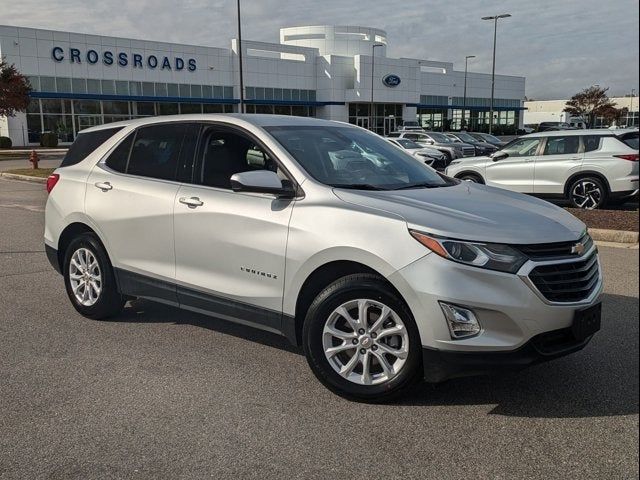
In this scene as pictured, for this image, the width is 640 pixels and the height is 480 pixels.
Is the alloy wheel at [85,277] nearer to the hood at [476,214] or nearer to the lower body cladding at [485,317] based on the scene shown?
the hood at [476,214]

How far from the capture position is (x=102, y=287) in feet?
18.2

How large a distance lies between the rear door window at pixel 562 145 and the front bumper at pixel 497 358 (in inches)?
399

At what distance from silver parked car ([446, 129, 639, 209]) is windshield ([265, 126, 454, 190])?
7756mm

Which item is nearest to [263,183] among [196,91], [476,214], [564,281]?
[476,214]

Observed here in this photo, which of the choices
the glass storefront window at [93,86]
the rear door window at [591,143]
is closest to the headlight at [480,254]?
the rear door window at [591,143]

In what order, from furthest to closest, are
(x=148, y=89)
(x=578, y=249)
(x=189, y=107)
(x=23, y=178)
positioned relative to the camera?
(x=189, y=107) → (x=148, y=89) → (x=23, y=178) → (x=578, y=249)

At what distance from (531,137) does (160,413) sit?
11487mm

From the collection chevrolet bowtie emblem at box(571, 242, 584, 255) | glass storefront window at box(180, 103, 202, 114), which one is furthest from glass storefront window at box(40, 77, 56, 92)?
chevrolet bowtie emblem at box(571, 242, 584, 255)

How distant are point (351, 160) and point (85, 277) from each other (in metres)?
2.75

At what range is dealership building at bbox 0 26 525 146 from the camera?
163ft

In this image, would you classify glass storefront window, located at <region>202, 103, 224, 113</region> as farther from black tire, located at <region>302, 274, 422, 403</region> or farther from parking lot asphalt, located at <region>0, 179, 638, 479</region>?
black tire, located at <region>302, 274, 422, 403</region>

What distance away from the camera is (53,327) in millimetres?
5598

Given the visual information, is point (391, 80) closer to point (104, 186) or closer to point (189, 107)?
point (189, 107)

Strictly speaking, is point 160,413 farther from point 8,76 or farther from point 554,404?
point 8,76
